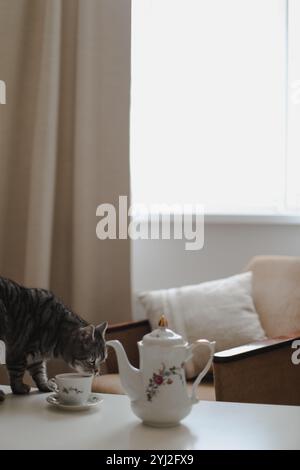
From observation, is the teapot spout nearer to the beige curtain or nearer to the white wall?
the beige curtain

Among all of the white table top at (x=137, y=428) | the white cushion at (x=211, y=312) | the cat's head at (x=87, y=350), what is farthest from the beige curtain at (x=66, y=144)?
the white table top at (x=137, y=428)

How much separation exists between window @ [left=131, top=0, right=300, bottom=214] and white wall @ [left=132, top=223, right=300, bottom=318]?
0.10 metres

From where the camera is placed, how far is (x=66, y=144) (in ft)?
9.90

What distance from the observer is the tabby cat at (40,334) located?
1548mm

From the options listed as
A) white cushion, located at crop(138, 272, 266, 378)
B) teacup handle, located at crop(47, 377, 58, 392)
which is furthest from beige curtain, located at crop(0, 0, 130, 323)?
teacup handle, located at crop(47, 377, 58, 392)

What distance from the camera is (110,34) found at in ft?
9.73

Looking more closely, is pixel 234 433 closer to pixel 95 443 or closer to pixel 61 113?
pixel 95 443

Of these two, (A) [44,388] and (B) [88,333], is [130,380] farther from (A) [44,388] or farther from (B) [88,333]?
(A) [44,388]

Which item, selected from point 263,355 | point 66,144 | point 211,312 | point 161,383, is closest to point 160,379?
point 161,383

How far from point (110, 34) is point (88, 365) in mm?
1823

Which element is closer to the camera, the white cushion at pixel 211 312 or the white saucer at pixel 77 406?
the white saucer at pixel 77 406

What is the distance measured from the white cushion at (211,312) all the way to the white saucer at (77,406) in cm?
96

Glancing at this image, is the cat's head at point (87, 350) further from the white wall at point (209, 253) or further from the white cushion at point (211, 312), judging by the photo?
the white wall at point (209, 253)

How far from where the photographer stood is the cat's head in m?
1.54
